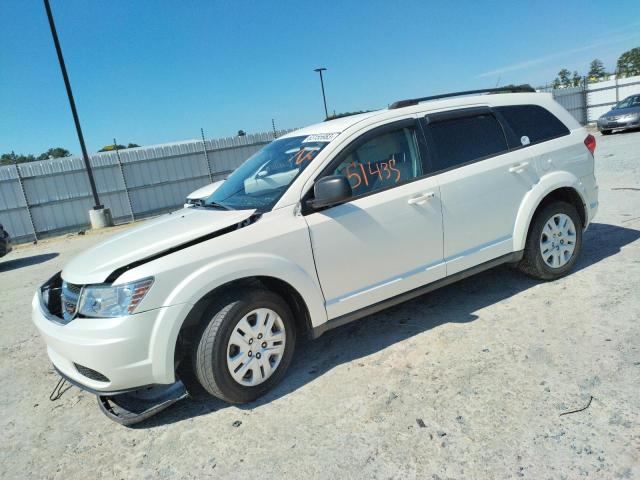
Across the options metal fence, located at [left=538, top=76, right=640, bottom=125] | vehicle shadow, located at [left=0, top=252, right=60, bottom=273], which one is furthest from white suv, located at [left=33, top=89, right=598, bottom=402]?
metal fence, located at [left=538, top=76, right=640, bottom=125]

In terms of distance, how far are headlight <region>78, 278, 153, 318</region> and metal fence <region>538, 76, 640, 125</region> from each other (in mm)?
28269

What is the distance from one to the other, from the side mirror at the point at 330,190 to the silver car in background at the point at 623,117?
1850 centimetres

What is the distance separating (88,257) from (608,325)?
12.2ft

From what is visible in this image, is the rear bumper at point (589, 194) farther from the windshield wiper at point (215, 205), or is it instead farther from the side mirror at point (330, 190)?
the windshield wiper at point (215, 205)

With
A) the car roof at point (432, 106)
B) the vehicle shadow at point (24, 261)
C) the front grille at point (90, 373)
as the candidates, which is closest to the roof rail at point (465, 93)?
the car roof at point (432, 106)

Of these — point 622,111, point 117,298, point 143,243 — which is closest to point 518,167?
point 143,243

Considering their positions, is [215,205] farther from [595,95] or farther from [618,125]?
[595,95]

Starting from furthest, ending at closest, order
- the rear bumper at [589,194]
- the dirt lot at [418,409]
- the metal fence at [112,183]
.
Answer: the metal fence at [112,183] → the rear bumper at [589,194] → the dirt lot at [418,409]

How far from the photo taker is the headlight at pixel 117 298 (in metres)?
2.62

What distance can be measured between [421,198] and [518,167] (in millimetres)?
1081

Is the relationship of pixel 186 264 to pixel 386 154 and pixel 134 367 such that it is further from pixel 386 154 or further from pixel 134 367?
pixel 386 154

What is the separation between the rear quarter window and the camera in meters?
4.07

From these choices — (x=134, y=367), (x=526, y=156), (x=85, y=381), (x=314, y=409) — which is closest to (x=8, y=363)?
(x=85, y=381)

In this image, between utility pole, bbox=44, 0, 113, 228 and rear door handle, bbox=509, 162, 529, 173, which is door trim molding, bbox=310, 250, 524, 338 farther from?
utility pole, bbox=44, 0, 113, 228
